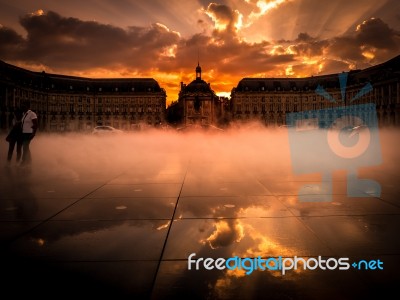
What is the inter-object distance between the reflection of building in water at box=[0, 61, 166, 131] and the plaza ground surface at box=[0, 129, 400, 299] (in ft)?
301

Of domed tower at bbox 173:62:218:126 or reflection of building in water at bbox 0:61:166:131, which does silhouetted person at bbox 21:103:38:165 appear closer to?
reflection of building in water at bbox 0:61:166:131

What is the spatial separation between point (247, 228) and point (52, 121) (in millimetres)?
108308

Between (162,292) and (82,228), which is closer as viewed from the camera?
(162,292)

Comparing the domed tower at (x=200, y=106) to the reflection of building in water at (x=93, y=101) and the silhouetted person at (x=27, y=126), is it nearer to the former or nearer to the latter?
the reflection of building in water at (x=93, y=101)

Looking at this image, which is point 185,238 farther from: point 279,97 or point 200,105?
point 279,97

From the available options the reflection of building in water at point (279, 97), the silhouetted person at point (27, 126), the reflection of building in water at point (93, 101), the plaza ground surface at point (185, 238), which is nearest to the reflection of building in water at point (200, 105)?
the reflection of building in water at point (93, 101)

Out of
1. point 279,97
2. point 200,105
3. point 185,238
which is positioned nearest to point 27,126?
point 185,238

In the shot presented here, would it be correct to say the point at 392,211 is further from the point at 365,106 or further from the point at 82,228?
the point at 365,106

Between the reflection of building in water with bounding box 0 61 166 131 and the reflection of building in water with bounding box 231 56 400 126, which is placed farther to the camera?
the reflection of building in water with bounding box 231 56 400 126

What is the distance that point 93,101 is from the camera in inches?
4210

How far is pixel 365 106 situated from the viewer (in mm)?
97688

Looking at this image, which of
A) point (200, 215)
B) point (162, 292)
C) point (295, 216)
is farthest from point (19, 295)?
point (295, 216)

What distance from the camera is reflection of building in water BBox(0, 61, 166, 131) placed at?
99463mm

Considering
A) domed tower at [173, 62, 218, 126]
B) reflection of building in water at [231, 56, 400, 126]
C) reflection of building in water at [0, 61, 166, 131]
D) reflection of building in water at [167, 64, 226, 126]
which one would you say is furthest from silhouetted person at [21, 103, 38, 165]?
reflection of building in water at [231, 56, 400, 126]
